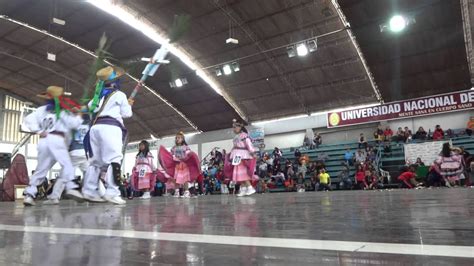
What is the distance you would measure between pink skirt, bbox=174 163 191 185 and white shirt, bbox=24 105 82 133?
3.76m

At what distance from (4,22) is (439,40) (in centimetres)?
1983

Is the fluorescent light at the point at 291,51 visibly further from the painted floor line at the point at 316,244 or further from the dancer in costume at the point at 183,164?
the painted floor line at the point at 316,244

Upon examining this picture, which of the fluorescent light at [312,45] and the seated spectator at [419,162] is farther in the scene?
the fluorescent light at [312,45]

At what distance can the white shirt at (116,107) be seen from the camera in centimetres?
525

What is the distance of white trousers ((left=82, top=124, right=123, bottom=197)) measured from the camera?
5168 mm

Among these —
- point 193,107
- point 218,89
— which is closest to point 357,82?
point 218,89

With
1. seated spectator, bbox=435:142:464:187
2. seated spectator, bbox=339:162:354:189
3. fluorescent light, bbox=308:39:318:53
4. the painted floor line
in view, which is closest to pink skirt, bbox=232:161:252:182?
the painted floor line

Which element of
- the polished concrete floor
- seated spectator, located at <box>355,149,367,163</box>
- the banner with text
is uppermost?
the banner with text

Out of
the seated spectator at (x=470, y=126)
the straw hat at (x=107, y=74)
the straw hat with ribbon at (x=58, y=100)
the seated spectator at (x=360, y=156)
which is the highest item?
the seated spectator at (x=470, y=126)

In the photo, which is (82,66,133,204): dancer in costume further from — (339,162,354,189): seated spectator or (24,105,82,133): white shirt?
(339,162,354,189): seated spectator

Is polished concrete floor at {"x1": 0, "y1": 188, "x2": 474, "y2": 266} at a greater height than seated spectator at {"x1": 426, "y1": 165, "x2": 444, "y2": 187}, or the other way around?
seated spectator at {"x1": 426, "y1": 165, "x2": 444, "y2": 187}

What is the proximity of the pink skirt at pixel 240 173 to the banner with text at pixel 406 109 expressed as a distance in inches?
521

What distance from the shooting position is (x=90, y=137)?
5320 millimetres

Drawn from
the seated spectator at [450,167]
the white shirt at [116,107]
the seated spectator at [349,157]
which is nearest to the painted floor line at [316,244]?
the white shirt at [116,107]
